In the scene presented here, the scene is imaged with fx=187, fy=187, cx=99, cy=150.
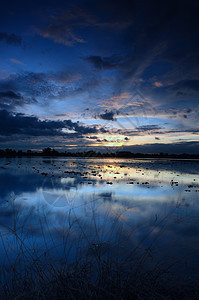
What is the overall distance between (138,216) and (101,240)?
98.6 inches

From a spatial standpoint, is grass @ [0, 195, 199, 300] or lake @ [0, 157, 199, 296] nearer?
grass @ [0, 195, 199, 300]

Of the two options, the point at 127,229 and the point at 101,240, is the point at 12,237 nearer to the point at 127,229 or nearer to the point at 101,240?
the point at 101,240

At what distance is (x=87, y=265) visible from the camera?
12.7 ft

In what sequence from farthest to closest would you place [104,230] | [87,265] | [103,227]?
[103,227] < [104,230] < [87,265]

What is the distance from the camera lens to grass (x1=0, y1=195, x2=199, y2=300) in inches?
113

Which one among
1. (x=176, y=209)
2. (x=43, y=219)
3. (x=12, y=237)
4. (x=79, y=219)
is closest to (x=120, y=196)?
(x=176, y=209)

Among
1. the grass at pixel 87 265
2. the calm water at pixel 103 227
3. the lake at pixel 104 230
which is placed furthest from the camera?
the calm water at pixel 103 227

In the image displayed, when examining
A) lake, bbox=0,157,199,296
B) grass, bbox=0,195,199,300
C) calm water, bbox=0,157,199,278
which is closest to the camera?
grass, bbox=0,195,199,300

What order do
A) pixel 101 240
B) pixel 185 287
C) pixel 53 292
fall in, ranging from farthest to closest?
1. pixel 101 240
2. pixel 185 287
3. pixel 53 292

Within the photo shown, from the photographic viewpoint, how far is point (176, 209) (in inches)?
326

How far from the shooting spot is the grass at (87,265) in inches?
113

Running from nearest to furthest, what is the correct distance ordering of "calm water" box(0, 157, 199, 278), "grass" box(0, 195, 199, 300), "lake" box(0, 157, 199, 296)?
"grass" box(0, 195, 199, 300) → "lake" box(0, 157, 199, 296) → "calm water" box(0, 157, 199, 278)

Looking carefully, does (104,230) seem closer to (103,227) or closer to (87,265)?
(103,227)

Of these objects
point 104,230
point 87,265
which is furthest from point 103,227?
point 87,265
